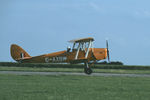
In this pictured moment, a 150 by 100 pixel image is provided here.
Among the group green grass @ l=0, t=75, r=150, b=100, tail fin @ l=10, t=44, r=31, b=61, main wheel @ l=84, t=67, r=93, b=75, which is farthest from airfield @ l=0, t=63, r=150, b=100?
tail fin @ l=10, t=44, r=31, b=61

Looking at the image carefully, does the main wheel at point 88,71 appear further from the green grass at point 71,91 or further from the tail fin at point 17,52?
the green grass at point 71,91

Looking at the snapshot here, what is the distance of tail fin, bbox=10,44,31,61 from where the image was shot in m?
37.5

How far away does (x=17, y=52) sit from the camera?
37594 millimetres

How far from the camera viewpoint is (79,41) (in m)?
33.7

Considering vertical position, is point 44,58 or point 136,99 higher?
point 44,58

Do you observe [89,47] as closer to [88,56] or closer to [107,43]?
[88,56]

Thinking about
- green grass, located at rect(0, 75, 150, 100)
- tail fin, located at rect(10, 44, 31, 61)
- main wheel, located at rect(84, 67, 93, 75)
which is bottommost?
green grass, located at rect(0, 75, 150, 100)

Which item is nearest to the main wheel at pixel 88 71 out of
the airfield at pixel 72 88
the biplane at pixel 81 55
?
the biplane at pixel 81 55

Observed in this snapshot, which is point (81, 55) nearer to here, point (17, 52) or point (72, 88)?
point (17, 52)

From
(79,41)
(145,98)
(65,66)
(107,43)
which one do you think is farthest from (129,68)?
(145,98)

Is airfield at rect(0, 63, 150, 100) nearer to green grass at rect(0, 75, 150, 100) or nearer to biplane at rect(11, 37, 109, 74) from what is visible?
green grass at rect(0, 75, 150, 100)

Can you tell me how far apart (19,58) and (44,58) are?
3.63m

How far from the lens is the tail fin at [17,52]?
37.5m

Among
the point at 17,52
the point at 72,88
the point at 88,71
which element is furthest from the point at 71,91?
the point at 17,52
